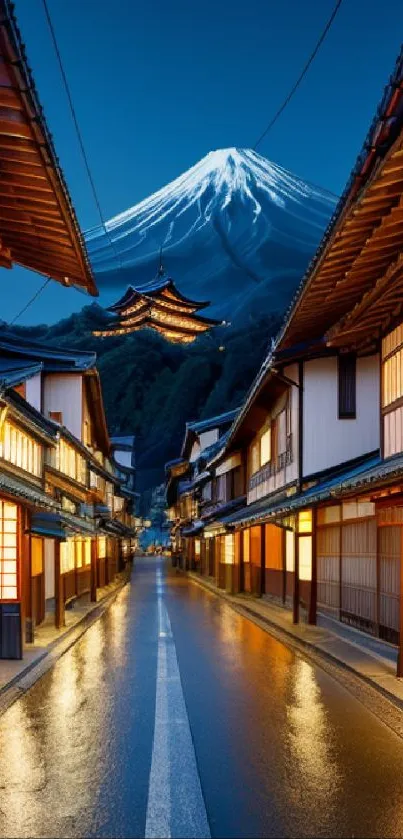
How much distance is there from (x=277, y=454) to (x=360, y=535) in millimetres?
10389

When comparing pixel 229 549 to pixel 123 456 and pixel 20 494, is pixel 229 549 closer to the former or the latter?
pixel 20 494

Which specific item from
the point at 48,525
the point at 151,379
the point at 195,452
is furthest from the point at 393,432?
the point at 151,379

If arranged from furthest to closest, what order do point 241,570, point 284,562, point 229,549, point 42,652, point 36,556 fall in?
point 229,549
point 241,570
point 284,562
point 36,556
point 42,652

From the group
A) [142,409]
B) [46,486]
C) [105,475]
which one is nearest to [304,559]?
[46,486]

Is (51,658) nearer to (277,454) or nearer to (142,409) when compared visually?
(277,454)

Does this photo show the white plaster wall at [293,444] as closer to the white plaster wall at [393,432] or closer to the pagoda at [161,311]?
the white plaster wall at [393,432]

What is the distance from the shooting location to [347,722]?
32.5 feet

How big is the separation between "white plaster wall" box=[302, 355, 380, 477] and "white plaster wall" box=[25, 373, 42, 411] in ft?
42.1

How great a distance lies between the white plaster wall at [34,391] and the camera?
32.1 metres

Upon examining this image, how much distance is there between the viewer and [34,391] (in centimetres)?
3262

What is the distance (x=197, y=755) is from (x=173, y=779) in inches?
36.7

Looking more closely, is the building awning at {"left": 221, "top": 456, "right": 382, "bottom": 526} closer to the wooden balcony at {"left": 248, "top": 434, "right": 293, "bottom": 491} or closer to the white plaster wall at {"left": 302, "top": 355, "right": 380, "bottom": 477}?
the wooden balcony at {"left": 248, "top": 434, "right": 293, "bottom": 491}

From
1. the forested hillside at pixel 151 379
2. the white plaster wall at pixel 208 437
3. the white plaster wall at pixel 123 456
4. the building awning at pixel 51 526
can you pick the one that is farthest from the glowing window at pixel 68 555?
the forested hillside at pixel 151 379

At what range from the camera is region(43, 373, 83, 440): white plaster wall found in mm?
34031
